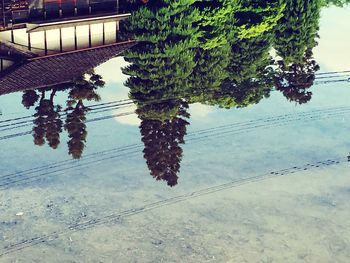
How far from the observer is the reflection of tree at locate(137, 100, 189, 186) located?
46531 millimetres

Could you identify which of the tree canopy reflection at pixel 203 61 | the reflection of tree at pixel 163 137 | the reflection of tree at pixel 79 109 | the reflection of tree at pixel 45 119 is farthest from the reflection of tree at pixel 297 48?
the reflection of tree at pixel 45 119

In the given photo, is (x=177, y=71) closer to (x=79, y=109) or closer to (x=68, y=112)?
(x=79, y=109)

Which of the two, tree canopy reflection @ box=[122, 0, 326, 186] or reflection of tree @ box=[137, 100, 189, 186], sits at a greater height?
tree canopy reflection @ box=[122, 0, 326, 186]

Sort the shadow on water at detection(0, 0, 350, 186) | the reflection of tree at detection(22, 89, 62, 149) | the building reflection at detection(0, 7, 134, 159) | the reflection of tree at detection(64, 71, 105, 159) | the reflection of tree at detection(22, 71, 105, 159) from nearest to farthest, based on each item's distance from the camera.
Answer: the reflection of tree at detection(64, 71, 105, 159) → the reflection of tree at detection(22, 71, 105, 159) → the reflection of tree at detection(22, 89, 62, 149) → the building reflection at detection(0, 7, 134, 159) → the shadow on water at detection(0, 0, 350, 186)

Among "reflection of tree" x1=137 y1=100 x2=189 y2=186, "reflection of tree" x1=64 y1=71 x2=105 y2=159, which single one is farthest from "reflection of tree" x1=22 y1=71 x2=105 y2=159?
"reflection of tree" x1=137 y1=100 x2=189 y2=186

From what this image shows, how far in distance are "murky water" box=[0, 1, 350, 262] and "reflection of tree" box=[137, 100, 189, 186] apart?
0.41ft

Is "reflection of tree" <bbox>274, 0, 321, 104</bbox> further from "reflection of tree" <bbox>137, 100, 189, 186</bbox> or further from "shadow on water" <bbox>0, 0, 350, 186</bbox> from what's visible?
"reflection of tree" <bbox>137, 100, 189, 186</bbox>

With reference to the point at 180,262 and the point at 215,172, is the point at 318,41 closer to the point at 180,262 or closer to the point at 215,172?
the point at 215,172

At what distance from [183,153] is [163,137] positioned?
8.37 feet

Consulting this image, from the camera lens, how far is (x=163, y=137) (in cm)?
5053

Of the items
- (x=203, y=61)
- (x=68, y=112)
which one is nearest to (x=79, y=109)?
(x=68, y=112)

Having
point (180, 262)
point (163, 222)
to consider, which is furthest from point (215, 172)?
point (180, 262)

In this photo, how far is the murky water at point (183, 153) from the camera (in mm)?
38688

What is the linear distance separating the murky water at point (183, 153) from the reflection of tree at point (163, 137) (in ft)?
0.41
